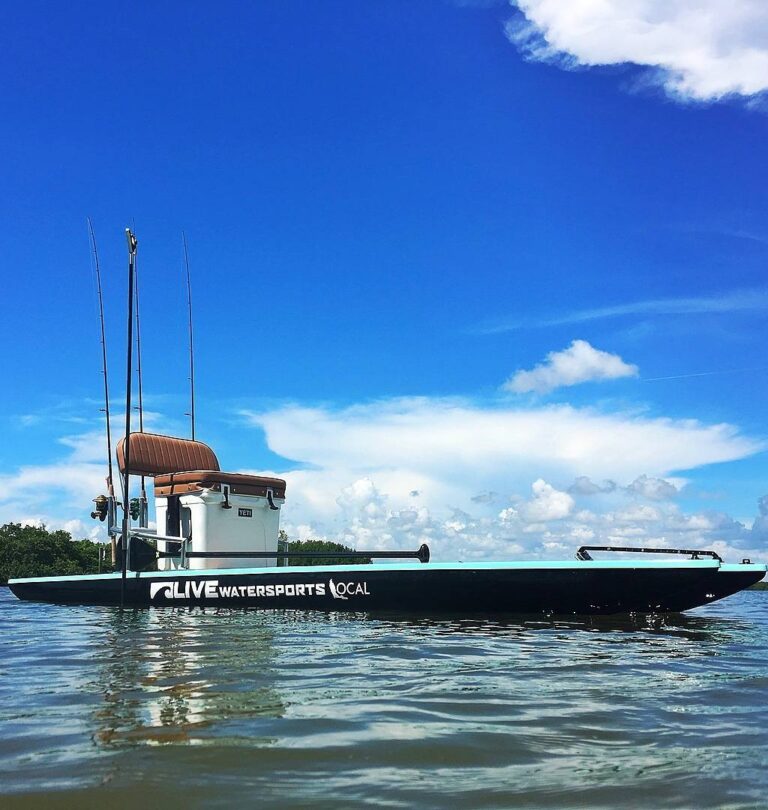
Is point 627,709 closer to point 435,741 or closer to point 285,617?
point 435,741

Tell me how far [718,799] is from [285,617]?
388 inches

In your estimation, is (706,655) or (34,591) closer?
(706,655)

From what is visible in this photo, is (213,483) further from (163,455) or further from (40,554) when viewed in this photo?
(40,554)

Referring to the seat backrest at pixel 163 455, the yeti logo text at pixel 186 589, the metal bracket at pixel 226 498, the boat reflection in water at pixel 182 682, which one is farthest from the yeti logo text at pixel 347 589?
the seat backrest at pixel 163 455

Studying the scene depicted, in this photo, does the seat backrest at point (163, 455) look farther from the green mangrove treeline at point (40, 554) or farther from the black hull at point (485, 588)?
the green mangrove treeline at point (40, 554)

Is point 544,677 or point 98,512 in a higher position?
point 98,512

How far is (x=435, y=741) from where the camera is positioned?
409 cm

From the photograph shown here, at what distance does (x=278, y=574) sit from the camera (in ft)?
43.8

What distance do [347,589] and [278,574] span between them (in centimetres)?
138

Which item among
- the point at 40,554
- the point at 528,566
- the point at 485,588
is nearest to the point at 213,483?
the point at 485,588

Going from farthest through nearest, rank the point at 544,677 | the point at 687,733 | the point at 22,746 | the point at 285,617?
the point at 285,617, the point at 544,677, the point at 687,733, the point at 22,746

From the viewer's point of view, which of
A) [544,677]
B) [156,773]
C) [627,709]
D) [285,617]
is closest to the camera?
[156,773]

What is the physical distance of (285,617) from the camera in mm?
12344

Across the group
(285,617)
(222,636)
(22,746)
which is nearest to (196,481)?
(285,617)
